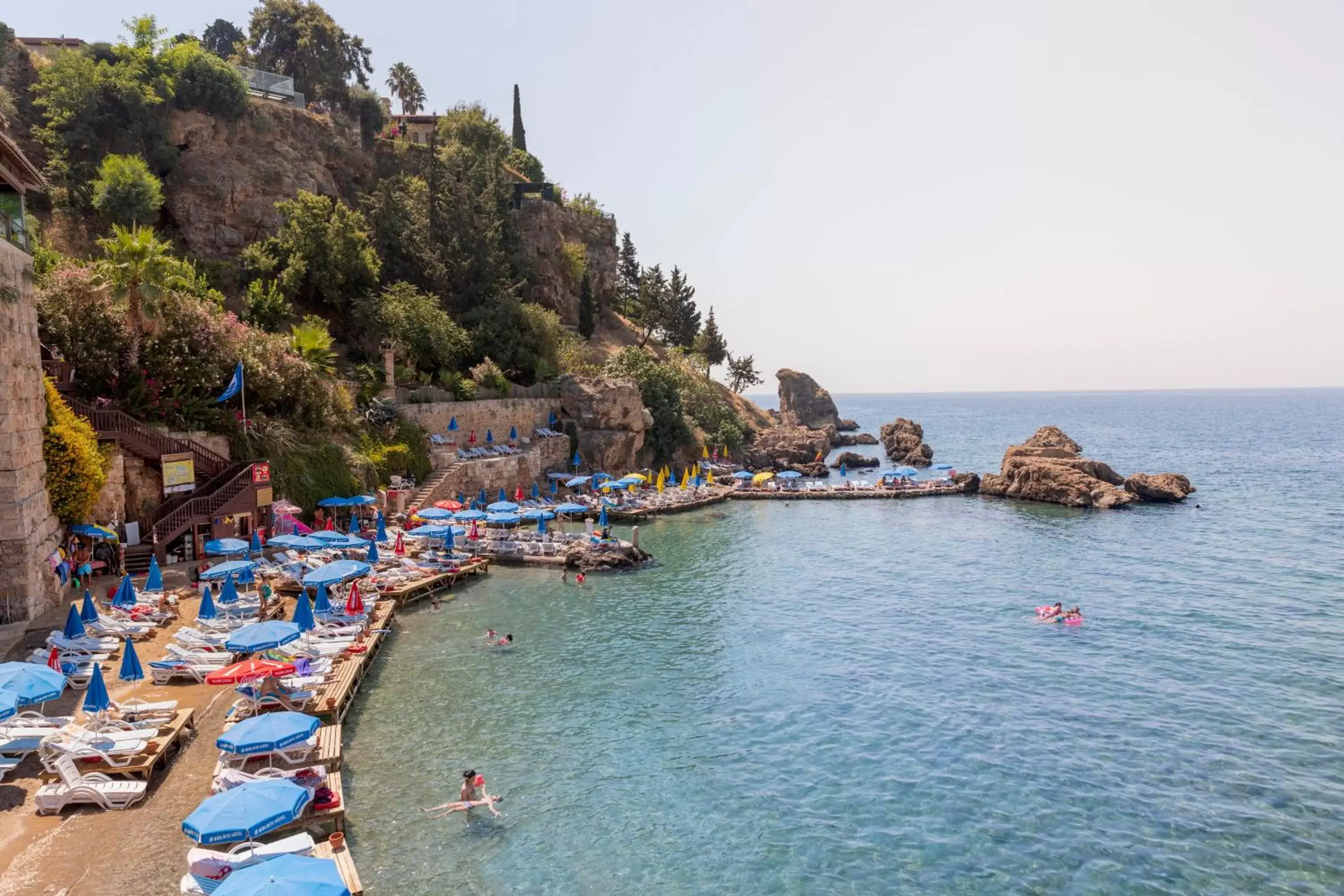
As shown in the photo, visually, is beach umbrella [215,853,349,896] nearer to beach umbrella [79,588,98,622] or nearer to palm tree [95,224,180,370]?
beach umbrella [79,588,98,622]

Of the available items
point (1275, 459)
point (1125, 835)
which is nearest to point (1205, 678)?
point (1125, 835)

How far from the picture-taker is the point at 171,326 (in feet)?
104

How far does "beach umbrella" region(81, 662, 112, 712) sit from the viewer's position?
1585 centimetres

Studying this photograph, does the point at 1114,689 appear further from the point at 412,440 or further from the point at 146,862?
→ the point at 412,440

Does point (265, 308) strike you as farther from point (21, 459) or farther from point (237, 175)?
point (21, 459)

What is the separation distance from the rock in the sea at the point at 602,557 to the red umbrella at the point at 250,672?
17024 millimetres

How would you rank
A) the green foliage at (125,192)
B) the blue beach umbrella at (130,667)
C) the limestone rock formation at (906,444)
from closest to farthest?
the blue beach umbrella at (130,667) < the green foliage at (125,192) < the limestone rock formation at (906,444)

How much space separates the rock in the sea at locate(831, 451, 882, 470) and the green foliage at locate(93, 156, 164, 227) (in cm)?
6287

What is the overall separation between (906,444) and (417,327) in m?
61.6

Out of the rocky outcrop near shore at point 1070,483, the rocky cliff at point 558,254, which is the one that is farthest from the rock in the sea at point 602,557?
the rocky cliff at point 558,254

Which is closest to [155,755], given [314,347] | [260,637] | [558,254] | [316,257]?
[260,637]

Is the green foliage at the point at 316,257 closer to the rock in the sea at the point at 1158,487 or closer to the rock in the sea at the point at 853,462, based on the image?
the rock in the sea at the point at 853,462

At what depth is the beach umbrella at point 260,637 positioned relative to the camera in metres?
18.3

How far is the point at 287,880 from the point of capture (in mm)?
10266
